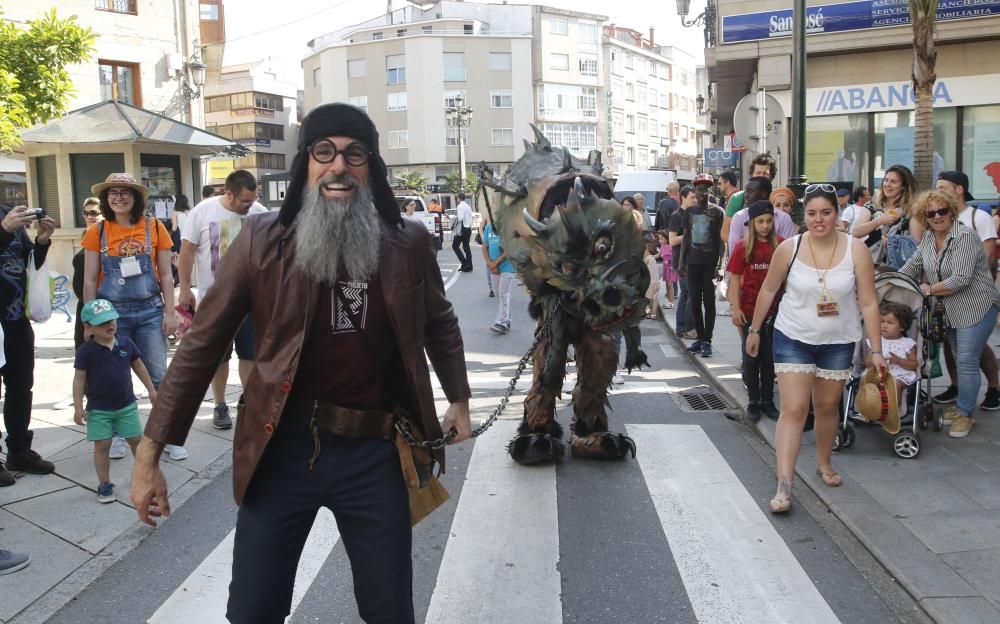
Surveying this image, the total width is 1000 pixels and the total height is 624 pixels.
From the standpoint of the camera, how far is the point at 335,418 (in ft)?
9.13

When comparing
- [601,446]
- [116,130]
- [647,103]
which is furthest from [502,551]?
[647,103]

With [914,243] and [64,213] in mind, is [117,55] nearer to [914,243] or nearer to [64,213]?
[64,213]

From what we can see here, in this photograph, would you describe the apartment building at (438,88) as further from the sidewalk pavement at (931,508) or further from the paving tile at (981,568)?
the paving tile at (981,568)

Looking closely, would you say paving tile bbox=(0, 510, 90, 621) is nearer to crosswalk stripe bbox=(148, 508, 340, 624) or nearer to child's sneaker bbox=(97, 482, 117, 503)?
child's sneaker bbox=(97, 482, 117, 503)

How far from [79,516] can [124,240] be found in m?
2.02

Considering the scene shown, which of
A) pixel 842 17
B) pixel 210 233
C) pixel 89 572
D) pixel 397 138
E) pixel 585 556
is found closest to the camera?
pixel 89 572

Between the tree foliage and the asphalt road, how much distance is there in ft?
21.1

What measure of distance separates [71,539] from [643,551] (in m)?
3.01

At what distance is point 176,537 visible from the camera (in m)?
4.93

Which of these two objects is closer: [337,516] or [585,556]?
[337,516]

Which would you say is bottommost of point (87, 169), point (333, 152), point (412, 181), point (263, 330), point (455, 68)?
point (263, 330)

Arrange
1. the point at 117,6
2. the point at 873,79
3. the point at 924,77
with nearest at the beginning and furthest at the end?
1. the point at 924,77
2. the point at 873,79
3. the point at 117,6

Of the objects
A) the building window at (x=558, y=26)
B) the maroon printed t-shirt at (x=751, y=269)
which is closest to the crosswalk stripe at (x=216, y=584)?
the maroon printed t-shirt at (x=751, y=269)

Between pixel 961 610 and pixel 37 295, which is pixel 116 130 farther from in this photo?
pixel 961 610
